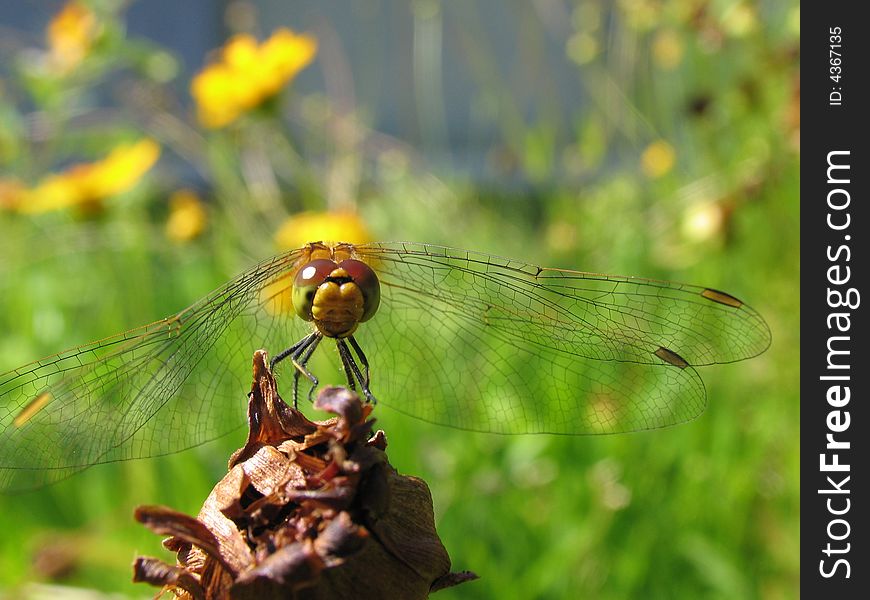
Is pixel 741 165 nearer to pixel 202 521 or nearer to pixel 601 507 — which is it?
pixel 601 507

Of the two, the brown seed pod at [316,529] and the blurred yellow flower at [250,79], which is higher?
the blurred yellow flower at [250,79]

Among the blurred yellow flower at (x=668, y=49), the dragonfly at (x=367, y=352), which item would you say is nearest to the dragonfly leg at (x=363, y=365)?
the dragonfly at (x=367, y=352)

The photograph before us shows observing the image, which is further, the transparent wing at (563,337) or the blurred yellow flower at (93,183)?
the blurred yellow flower at (93,183)

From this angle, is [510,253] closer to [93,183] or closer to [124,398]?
[93,183]

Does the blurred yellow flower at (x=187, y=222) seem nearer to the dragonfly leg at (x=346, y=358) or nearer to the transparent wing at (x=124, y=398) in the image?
the transparent wing at (x=124, y=398)

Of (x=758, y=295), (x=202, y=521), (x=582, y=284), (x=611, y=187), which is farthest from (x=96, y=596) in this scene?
(x=611, y=187)

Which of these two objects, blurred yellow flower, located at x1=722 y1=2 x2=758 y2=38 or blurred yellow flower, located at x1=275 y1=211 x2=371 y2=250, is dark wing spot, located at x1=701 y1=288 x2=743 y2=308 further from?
blurred yellow flower, located at x1=722 y1=2 x2=758 y2=38
